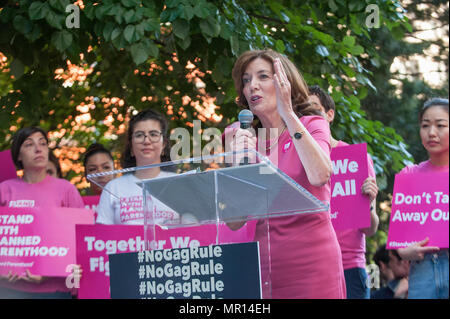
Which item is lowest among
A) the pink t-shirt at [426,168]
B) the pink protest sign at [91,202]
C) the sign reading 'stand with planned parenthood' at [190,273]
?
the sign reading 'stand with planned parenthood' at [190,273]

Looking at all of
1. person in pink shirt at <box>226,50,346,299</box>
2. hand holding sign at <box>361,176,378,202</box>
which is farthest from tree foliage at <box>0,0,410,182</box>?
person in pink shirt at <box>226,50,346,299</box>

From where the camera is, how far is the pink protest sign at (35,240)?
4.05 m

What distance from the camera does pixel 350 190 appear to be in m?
4.62

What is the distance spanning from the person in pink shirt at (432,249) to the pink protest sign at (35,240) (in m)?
2.07

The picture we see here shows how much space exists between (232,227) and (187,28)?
2820 mm

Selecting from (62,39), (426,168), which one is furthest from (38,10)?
(426,168)

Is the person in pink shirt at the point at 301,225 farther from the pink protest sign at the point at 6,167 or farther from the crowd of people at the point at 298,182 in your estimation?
the pink protest sign at the point at 6,167

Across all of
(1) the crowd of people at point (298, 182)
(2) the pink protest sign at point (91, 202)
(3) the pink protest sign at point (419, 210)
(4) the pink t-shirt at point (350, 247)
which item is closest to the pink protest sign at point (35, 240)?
(1) the crowd of people at point (298, 182)

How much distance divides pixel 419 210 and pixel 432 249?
0.16 m

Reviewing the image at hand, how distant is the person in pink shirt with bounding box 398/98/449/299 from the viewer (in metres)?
2.60

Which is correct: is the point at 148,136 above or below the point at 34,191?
above

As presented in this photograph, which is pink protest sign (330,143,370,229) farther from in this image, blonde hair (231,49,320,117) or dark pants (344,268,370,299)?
blonde hair (231,49,320,117)

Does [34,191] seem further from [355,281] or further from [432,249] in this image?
[432,249]

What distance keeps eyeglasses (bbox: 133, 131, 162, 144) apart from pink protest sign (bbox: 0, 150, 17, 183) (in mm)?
824
